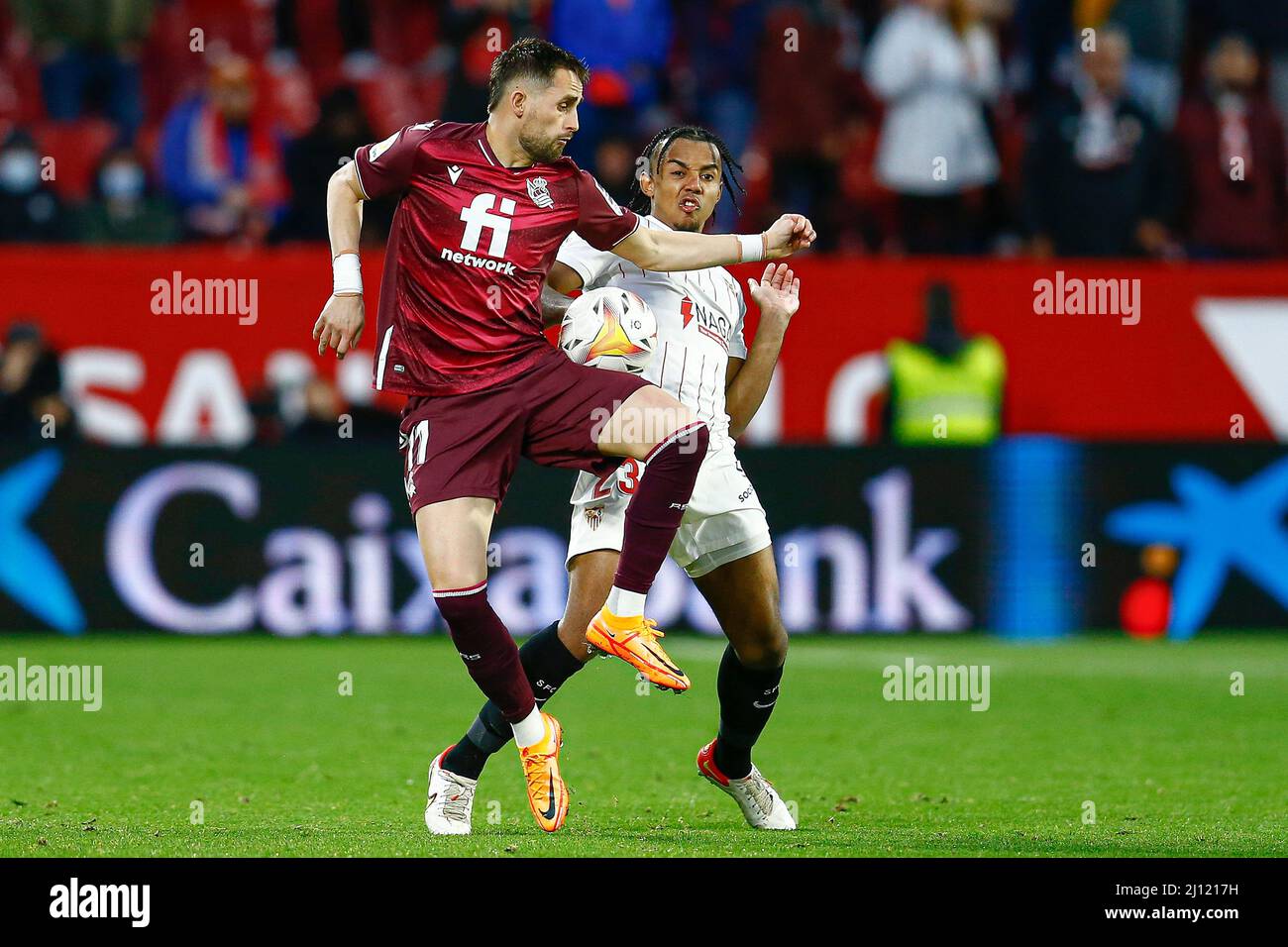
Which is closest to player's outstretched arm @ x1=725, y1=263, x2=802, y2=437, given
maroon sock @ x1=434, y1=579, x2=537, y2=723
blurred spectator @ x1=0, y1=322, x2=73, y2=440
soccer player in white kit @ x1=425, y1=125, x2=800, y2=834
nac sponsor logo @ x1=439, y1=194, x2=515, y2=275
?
soccer player in white kit @ x1=425, y1=125, x2=800, y2=834

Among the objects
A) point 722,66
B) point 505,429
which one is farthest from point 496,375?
point 722,66

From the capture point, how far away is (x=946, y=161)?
1541 centimetres

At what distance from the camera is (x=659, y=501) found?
21.1 feet

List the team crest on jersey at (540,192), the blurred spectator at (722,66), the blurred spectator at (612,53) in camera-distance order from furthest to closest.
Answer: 1. the blurred spectator at (722,66)
2. the blurred spectator at (612,53)
3. the team crest on jersey at (540,192)

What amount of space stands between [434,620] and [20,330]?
343cm

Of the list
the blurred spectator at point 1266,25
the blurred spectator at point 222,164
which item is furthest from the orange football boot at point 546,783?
the blurred spectator at point 1266,25

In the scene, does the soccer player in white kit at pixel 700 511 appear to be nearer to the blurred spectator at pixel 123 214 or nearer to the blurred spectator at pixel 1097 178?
the blurred spectator at pixel 123 214

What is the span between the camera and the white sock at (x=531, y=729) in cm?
641

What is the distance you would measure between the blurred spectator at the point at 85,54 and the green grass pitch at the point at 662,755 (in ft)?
15.6

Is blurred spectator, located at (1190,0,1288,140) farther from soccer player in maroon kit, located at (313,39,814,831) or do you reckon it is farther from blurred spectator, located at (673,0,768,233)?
soccer player in maroon kit, located at (313,39,814,831)

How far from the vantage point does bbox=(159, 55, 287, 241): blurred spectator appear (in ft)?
48.3

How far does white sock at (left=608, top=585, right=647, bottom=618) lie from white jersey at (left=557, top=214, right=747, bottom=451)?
912mm
